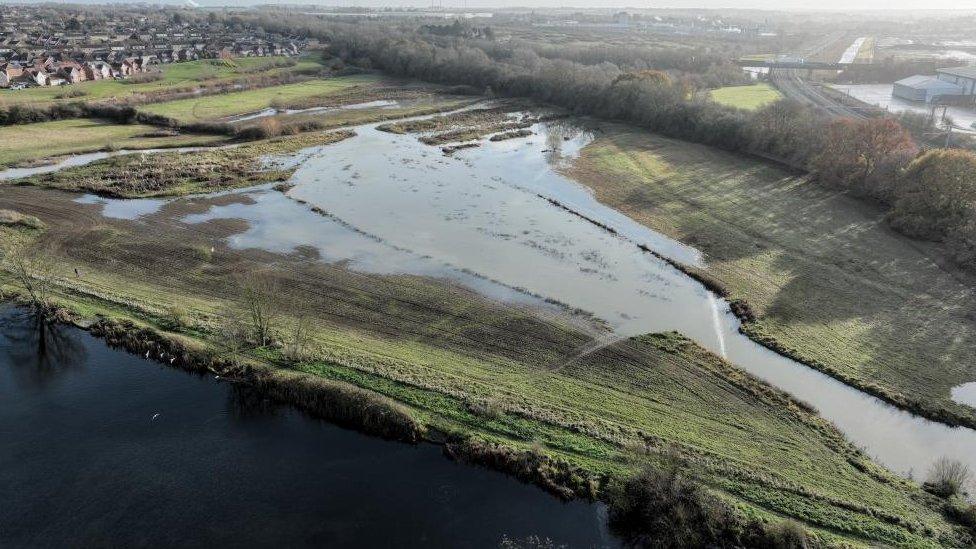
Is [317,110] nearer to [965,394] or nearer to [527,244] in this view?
[527,244]

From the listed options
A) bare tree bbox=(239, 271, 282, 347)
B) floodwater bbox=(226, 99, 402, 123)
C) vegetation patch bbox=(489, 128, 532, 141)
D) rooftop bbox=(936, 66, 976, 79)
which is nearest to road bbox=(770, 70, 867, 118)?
rooftop bbox=(936, 66, 976, 79)

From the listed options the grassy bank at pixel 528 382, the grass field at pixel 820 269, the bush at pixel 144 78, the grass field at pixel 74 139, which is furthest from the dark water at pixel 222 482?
the bush at pixel 144 78

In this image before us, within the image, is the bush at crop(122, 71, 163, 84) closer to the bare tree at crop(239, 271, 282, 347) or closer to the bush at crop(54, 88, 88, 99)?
the bush at crop(54, 88, 88, 99)

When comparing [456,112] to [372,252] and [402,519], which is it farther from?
[402,519]

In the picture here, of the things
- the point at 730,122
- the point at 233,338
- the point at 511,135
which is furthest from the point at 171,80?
the point at 233,338

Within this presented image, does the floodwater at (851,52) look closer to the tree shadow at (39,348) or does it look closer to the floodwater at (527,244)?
the floodwater at (527,244)
